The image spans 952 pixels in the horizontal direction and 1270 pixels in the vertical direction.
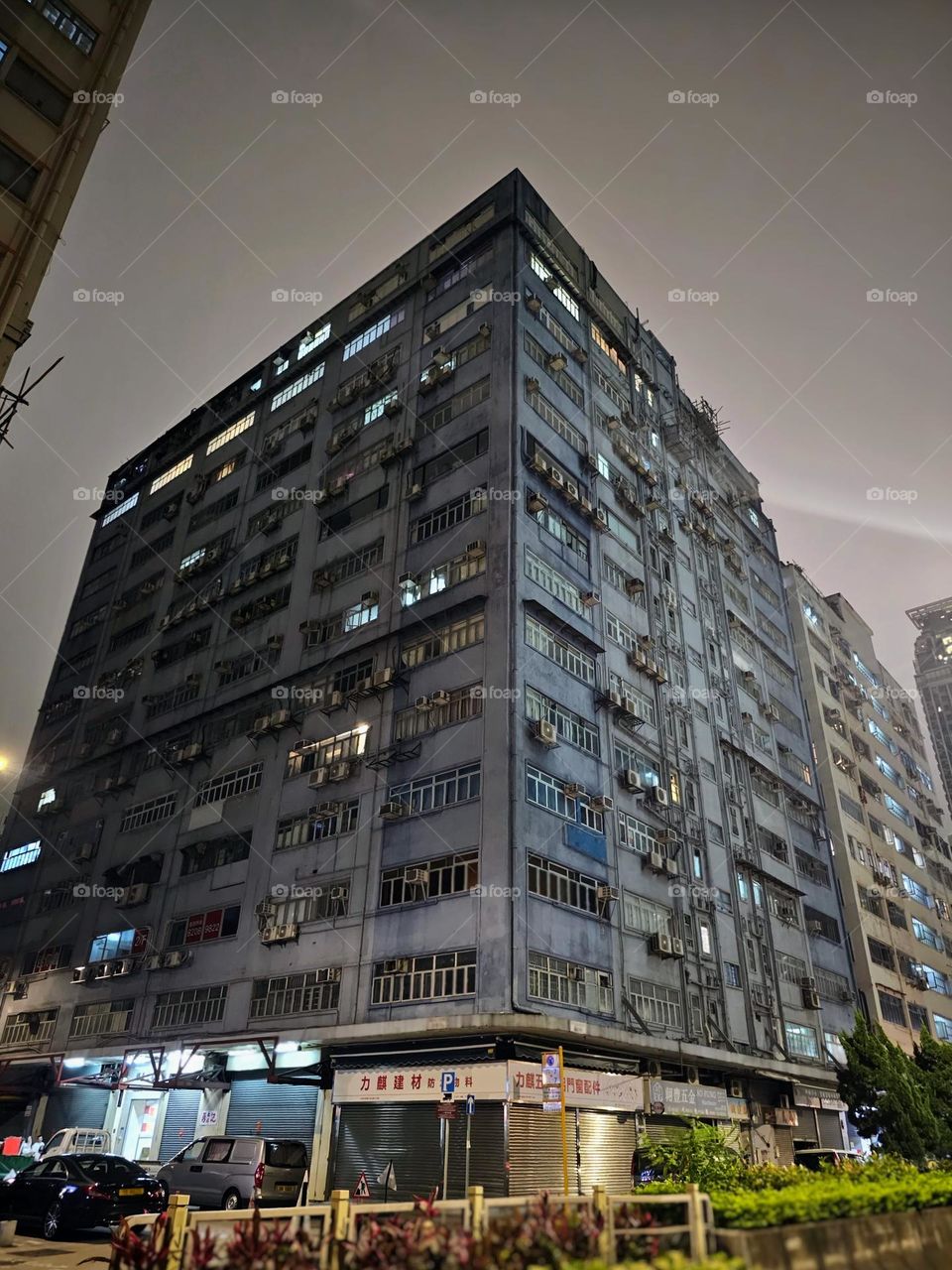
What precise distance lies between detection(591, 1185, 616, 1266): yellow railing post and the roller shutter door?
1409 inches

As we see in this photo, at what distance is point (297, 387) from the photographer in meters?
46.6

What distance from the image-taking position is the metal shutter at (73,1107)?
1417 inches

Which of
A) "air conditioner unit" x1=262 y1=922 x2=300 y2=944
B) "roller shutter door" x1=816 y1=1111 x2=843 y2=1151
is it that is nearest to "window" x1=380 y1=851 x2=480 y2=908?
"air conditioner unit" x1=262 y1=922 x2=300 y2=944

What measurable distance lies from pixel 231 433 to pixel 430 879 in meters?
33.2

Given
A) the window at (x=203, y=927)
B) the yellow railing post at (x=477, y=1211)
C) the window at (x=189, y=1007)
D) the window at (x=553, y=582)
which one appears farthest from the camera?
the window at (x=203, y=927)

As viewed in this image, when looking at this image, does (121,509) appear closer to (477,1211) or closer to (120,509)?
(120,509)

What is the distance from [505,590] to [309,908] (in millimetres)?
13138

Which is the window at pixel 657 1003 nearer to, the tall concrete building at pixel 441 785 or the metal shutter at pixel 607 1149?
the tall concrete building at pixel 441 785

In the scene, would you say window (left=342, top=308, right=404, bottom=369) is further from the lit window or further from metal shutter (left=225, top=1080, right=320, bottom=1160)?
metal shutter (left=225, top=1080, right=320, bottom=1160)

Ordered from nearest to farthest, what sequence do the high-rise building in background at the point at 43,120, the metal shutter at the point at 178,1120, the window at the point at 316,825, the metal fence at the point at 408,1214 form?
1. the metal fence at the point at 408,1214
2. the high-rise building in background at the point at 43,120
3. the window at the point at 316,825
4. the metal shutter at the point at 178,1120

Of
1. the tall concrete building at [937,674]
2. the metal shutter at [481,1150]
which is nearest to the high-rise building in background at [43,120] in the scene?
the metal shutter at [481,1150]

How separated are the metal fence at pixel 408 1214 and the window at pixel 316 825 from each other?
71.6 ft

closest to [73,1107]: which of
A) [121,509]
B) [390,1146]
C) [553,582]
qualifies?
[390,1146]

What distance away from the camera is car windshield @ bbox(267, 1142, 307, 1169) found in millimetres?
20016
